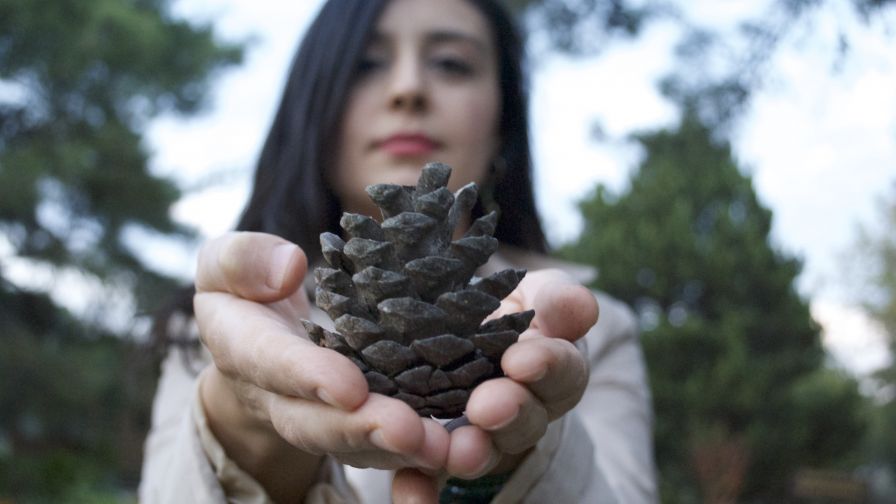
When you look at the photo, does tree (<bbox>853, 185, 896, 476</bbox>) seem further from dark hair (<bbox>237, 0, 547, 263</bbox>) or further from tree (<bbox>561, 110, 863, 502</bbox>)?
dark hair (<bbox>237, 0, 547, 263</bbox>)

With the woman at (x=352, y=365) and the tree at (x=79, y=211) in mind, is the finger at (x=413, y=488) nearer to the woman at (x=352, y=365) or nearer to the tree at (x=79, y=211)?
the woman at (x=352, y=365)

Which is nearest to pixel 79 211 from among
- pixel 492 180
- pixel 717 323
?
pixel 717 323

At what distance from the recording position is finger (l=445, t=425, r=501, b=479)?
2.49 feet

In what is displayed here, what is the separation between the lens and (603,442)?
1.94 meters

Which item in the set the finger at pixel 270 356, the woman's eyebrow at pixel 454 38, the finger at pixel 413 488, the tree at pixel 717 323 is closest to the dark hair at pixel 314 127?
the woman's eyebrow at pixel 454 38

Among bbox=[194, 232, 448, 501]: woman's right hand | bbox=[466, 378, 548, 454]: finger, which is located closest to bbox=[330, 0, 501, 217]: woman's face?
bbox=[194, 232, 448, 501]: woman's right hand

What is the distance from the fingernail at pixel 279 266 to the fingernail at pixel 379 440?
0.29m

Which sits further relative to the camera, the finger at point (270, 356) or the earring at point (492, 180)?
the earring at point (492, 180)

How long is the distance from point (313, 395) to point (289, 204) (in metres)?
1.34

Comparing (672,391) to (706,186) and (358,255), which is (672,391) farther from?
(358,255)

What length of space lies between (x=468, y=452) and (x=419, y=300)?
18 cm

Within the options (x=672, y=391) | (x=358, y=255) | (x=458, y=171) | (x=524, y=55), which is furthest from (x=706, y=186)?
(x=358, y=255)

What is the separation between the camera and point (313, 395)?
78 cm

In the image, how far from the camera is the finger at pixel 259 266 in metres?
0.96
